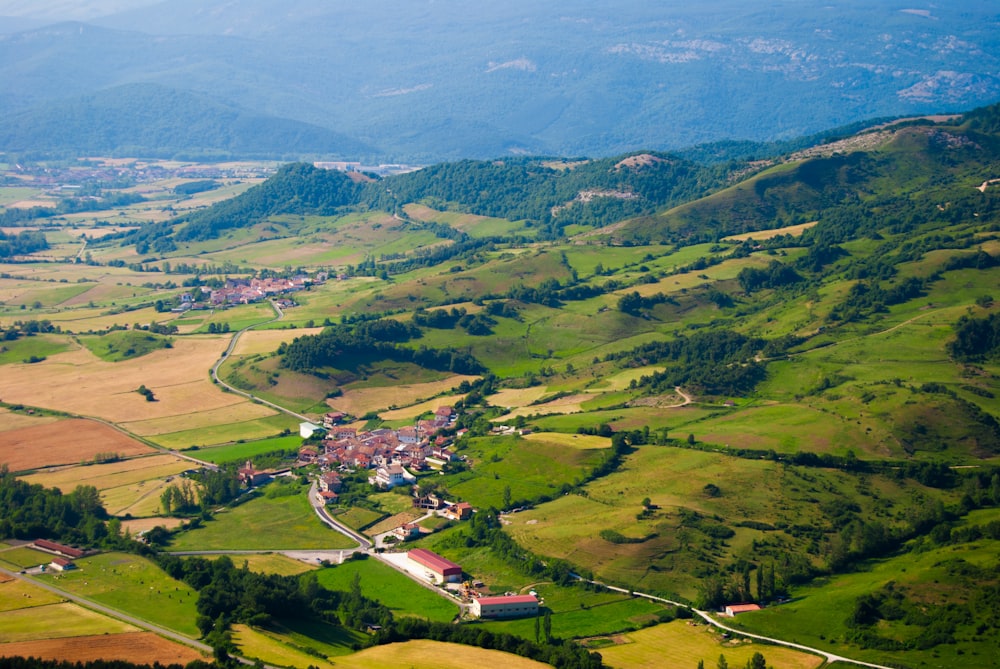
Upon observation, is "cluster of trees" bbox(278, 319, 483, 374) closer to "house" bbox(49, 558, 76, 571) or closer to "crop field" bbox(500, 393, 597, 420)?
"crop field" bbox(500, 393, 597, 420)

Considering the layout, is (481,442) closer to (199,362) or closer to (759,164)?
(199,362)

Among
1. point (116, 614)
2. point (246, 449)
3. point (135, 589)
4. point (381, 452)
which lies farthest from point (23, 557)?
point (381, 452)

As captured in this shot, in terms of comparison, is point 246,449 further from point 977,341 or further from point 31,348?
point 977,341

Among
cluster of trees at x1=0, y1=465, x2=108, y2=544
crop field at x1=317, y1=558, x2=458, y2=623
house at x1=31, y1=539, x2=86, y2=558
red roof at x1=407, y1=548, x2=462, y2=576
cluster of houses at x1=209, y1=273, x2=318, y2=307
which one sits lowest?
cluster of houses at x1=209, y1=273, x2=318, y2=307

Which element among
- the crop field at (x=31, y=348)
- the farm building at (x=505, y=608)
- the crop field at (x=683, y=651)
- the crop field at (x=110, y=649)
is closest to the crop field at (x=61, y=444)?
the crop field at (x=31, y=348)

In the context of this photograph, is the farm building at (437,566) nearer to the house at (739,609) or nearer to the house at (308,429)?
the house at (739,609)

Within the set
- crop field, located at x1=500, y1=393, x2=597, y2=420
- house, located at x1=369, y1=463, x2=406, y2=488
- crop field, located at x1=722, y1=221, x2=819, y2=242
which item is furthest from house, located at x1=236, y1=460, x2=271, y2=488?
crop field, located at x1=722, y1=221, x2=819, y2=242
